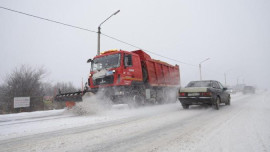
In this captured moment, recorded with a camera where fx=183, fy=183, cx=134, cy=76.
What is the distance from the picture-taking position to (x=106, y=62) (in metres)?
10.2

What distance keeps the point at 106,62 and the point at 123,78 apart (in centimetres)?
146

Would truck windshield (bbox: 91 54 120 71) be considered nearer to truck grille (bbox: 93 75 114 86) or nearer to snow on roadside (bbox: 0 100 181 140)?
truck grille (bbox: 93 75 114 86)

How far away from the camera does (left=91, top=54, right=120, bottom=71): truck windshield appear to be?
983 cm

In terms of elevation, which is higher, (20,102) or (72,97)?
(72,97)

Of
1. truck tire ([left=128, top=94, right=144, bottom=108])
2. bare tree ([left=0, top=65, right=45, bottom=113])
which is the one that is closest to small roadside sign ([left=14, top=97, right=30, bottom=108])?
bare tree ([left=0, top=65, right=45, bottom=113])

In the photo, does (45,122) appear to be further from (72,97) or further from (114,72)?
(114,72)

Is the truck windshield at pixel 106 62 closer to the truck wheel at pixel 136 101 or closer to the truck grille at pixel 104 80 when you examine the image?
the truck grille at pixel 104 80

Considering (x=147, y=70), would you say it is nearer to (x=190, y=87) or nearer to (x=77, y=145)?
(x=190, y=87)

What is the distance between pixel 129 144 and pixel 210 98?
20.8ft

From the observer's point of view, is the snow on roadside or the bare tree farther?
the bare tree

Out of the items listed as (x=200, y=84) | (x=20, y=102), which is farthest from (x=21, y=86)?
(x=200, y=84)

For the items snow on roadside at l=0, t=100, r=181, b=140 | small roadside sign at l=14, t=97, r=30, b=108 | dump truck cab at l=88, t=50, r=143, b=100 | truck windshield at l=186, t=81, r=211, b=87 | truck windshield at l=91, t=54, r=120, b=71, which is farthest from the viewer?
small roadside sign at l=14, t=97, r=30, b=108

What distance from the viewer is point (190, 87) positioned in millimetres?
9656

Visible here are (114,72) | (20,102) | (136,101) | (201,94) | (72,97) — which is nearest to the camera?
(201,94)
